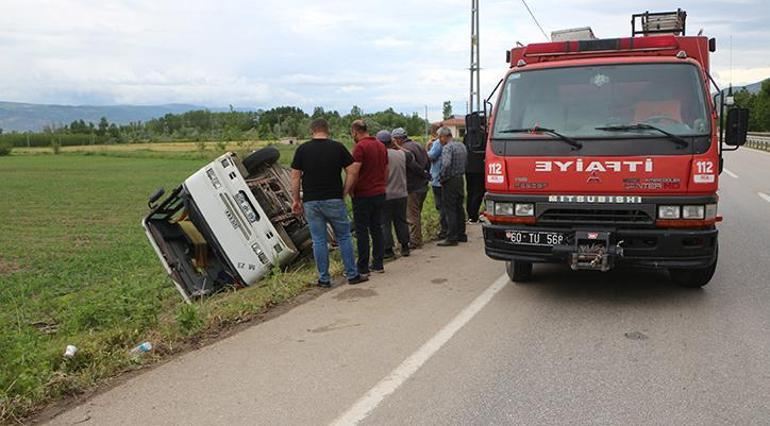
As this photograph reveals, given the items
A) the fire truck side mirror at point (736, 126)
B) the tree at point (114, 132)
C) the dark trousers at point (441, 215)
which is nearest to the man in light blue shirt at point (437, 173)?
the dark trousers at point (441, 215)

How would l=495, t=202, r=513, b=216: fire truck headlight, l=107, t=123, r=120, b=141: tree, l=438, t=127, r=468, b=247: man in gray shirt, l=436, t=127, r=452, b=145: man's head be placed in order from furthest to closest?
l=107, t=123, r=120, b=141: tree, l=436, t=127, r=452, b=145: man's head, l=438, t=127, r=468, b=247: man in gray shirt, l=495, t=202, r=513, b=216: fire truck headlight

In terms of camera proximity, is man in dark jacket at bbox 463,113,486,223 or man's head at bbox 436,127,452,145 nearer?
man's head at bbox 436,127,452,145

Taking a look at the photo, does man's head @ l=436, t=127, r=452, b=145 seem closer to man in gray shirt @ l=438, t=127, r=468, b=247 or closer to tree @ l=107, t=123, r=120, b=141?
man in gray shirt @ l=438, t=127, r=468, b=247

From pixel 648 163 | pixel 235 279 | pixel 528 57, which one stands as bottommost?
pixel 235 279

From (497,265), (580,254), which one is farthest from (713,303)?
(497,265)

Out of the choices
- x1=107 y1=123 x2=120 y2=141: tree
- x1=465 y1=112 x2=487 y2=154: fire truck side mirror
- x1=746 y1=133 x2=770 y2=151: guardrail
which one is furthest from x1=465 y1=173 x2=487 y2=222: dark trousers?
x1=107 y1=123 x2=120 y2=141: tree

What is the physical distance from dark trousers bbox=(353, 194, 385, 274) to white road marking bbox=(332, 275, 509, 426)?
6.04 ft

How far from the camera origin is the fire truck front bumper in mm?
5895

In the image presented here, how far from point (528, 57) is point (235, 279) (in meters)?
4.73

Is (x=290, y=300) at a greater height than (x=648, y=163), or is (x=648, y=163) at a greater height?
(x=648, y=163)

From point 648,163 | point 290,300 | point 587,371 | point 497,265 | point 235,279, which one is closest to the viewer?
point 587,371

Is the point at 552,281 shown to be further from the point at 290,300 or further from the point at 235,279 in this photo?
the point at 235,279

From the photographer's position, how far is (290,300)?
693cm

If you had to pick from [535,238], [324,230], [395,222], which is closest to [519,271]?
[535,238]
